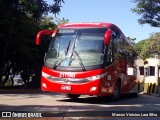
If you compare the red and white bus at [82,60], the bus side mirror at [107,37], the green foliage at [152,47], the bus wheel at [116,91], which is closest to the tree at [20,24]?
the red and white bus at [82,60]

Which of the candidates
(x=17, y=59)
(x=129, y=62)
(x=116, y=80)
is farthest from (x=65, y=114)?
(x=17, y=59)

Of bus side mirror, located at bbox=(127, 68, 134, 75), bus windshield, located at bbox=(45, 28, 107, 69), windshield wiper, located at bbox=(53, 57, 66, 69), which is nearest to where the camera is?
bus windshield, located at bbox=(45, 28, 107, 69)

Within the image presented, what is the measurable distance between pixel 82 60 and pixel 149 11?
22166 mm

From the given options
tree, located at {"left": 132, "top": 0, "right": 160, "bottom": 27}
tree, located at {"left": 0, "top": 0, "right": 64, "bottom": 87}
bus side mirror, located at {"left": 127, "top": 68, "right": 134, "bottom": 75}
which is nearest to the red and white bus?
bus side mirror, located at {"left": 127, "top": 68, "right": 134, "bottom": 75}

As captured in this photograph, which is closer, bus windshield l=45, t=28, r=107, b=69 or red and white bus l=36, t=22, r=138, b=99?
red and white bus l=36, t=22, r=138, b=99

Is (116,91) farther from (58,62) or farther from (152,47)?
(152,47)

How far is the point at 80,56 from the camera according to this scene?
14.3 metres

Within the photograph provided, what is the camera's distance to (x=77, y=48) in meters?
14.5

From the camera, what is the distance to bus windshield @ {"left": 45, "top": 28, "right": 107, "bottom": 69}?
14.2 meters

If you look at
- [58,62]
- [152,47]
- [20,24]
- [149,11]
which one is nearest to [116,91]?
[58,62]

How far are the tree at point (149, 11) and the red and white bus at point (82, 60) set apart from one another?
19.8 meters

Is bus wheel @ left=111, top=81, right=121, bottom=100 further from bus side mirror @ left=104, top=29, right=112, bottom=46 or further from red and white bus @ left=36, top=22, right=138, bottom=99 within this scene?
bus side mirror @ left=104, top=29, right=112, bottom=46

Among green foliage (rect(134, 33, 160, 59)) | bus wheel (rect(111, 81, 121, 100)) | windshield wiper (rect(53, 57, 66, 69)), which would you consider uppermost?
green foliage (rect(134, 33, 160, 59))

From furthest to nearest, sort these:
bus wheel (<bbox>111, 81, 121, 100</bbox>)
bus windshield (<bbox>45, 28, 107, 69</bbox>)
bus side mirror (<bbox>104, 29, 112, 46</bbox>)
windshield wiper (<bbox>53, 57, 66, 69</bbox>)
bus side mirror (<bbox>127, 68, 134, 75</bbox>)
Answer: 1. bus side mirror (<bbox>127, 68, 134, 75</bbox>)
2. bus wheel (<bbox>111, 81, 121, 100</bbox>)
3. windshield wiper (<bbox>53, 57, 66, 69</bbox>)
4. bus windshield (<bbox>45, 28, 107, 69</bbox>)
5. bus side mirror (<bbox>104, 29, 112, 46</bbox>)
